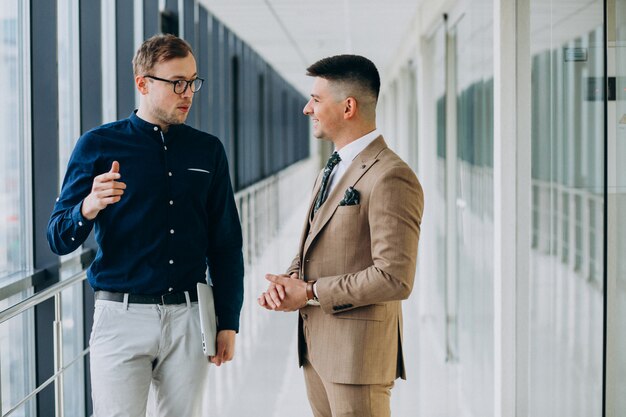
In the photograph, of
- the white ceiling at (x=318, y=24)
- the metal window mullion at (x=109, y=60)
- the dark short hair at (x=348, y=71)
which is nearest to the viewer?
the dark short hair at (x=348, y=71)

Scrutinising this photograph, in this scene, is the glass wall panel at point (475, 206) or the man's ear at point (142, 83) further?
the glass wall panel at point (475, 206)

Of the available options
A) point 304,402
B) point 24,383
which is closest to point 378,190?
point 24,383

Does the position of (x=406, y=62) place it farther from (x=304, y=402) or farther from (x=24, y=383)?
(x=24, y=383)

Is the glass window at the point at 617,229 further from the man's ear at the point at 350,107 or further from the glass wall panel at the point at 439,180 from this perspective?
the glass wall panel at the point at 439,180

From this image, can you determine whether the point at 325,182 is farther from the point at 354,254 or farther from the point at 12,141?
the point at 12,141

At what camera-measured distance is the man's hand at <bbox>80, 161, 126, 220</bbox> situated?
1460mm

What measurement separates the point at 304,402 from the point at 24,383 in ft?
4.33

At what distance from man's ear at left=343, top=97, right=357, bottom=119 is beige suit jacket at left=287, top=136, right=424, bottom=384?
71 millimetres

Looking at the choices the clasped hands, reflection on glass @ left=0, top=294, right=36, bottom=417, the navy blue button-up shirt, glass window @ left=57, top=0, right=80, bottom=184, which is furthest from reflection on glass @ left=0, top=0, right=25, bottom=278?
the clasped hands

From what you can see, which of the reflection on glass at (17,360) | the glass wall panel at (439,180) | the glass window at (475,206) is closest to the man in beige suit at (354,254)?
the reflection on glass at (17,360)

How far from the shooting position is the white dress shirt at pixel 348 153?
1551mm

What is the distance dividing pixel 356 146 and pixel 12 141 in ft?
3.91

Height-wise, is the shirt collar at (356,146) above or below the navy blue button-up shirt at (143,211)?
above

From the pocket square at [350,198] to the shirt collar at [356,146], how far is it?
95mm
